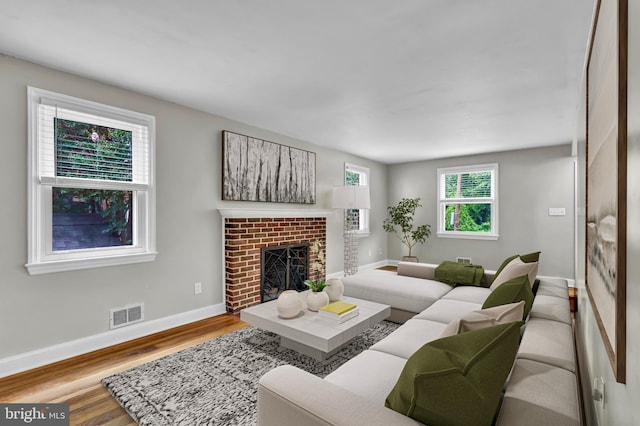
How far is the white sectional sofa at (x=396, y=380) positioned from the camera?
97 cm

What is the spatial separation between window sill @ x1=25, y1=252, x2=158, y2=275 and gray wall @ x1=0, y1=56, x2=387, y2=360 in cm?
6

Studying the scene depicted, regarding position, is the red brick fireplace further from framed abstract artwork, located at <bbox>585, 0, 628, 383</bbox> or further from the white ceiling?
framed abstract artwork, located at <bbox>585, 0, 628, 383</bbox>

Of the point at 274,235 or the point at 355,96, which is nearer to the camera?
the point at 355,96

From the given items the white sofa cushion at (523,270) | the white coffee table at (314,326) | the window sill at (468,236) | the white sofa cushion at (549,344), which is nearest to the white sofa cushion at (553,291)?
the white sofa cushion at (523,270)

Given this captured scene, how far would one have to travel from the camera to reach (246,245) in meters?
3.85

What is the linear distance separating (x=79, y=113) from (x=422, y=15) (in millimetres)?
2780

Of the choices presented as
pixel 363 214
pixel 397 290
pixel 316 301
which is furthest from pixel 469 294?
pixel 363 214

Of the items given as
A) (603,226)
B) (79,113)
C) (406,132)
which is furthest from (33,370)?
(406,132)

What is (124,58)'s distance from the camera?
7.61ft

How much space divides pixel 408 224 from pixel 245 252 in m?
3.76

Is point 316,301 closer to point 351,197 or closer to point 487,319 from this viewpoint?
point 487,319

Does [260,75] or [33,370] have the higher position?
[260,75]

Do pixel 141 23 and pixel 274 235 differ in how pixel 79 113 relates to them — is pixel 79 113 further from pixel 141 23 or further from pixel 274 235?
pixel 274 235

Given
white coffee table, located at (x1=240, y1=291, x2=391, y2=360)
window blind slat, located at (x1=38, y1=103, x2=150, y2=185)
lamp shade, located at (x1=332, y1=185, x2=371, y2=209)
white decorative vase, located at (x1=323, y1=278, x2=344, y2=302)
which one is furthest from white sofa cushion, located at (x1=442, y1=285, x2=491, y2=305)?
window blind slat, located at (x1=38, y1=103, x2=150, y2=185)
